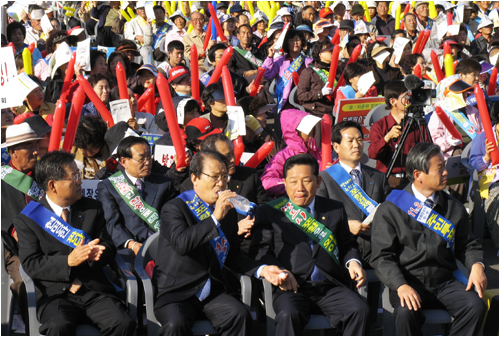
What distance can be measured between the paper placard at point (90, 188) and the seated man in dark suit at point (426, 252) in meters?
2.03

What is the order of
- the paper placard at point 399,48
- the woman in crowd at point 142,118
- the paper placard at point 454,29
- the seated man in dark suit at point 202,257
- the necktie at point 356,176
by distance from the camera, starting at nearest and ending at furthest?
the seated man in dark suit at point 202,257, the necktie at point 356,176, the woman in crowd at point 142,118, the paper placard at point 399,48, the paper placard at point 454,29

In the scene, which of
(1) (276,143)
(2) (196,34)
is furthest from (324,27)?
(1) (276,143)

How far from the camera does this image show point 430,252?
385 centimetres

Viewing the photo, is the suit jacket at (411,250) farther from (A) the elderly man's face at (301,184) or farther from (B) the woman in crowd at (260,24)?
(B) the woman in crowd at (260,24)

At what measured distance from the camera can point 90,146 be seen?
5137 millimetres

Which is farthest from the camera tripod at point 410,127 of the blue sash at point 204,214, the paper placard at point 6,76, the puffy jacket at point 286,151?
the paper placard at point 6,76

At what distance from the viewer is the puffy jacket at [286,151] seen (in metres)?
5.13

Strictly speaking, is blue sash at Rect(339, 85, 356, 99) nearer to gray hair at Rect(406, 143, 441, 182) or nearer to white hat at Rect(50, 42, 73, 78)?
white hat at Rect(50, 42, 73, 78)

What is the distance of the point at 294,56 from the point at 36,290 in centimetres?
622

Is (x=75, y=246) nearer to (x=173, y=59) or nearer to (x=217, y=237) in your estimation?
(x=217, y=237)

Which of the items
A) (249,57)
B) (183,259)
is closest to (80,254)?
(183,259)

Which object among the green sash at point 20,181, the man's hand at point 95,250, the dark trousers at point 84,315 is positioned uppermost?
the green sash at point 20,181

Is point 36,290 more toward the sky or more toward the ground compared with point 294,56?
more toward the sky

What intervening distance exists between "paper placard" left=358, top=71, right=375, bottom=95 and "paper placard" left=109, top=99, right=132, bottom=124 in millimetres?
2755
